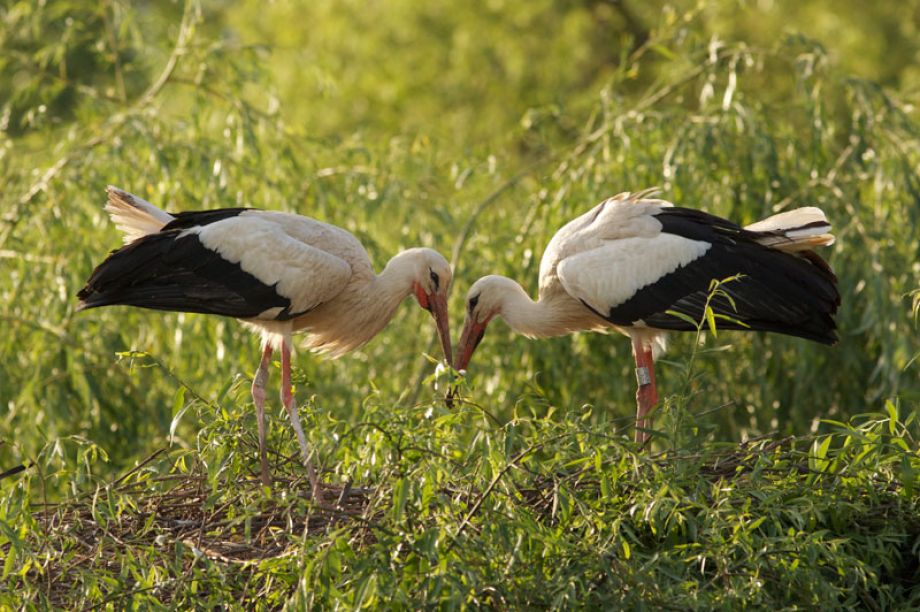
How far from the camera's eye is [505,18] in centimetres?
2058

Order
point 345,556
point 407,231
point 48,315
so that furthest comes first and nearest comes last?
point 407,231 → point 48,315 → point 345,556

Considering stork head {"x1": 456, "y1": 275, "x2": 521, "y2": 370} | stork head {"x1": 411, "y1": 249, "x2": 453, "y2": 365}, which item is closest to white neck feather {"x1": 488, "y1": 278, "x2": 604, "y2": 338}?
stork head {"x1": 456, "y1": 275, "x2": 521, "y2": 370}

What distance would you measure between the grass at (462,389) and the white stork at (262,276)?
33 centimetres

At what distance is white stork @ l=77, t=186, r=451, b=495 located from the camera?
647cm

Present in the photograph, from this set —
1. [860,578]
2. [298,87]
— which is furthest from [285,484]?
[298,87]

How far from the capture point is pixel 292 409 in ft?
21.1

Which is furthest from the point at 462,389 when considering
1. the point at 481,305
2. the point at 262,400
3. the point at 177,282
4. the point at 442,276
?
the point at 481,305

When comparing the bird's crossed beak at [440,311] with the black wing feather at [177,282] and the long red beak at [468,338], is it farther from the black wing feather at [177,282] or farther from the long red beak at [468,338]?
the black wing feather at [177,282]

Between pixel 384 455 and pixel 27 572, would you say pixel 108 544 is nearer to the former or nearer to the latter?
pixel 27 572

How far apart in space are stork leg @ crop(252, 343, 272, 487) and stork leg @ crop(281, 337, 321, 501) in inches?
4.3

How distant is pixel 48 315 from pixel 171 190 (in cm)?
107

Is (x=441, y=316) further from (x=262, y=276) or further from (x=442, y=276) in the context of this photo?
(x=262, y=276)

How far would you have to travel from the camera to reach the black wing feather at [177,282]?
6.36 metres

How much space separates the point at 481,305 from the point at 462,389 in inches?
93.6
